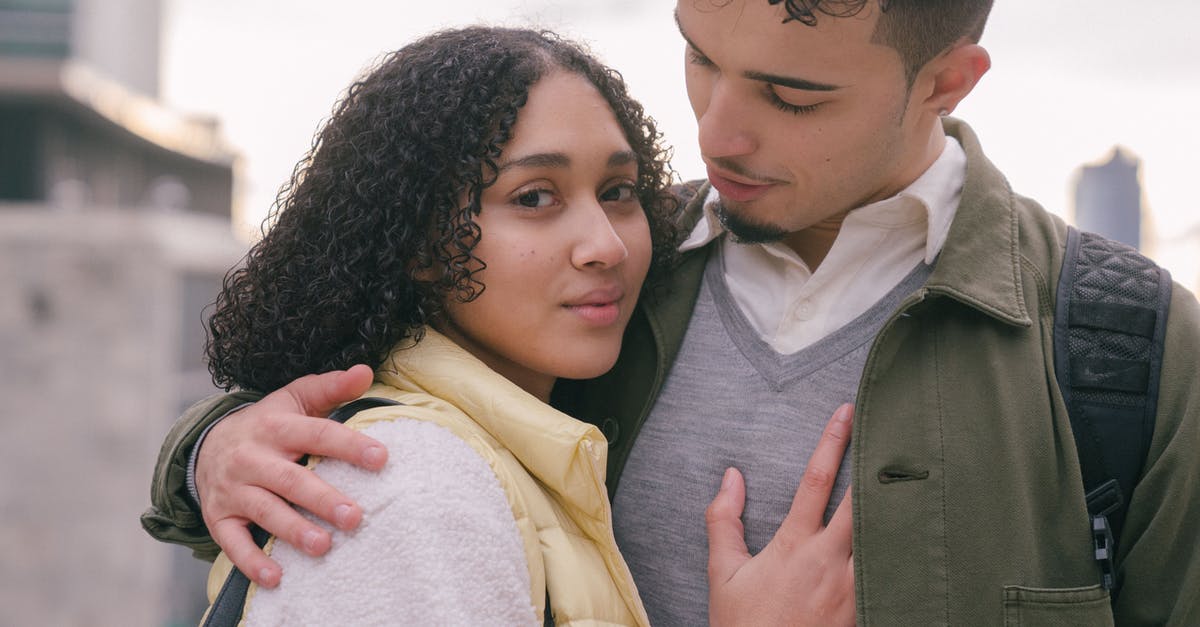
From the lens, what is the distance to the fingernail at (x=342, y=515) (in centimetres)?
127

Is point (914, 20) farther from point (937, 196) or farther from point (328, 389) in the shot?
point (328, 389)

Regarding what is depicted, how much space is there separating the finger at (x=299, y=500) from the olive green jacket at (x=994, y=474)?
0.74 metres

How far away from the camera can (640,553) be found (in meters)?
1.78

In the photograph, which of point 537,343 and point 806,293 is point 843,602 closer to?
point 806,293

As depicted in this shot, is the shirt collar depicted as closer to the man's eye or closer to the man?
the man

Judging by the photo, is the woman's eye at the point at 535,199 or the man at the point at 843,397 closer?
the man at the point at 843,397

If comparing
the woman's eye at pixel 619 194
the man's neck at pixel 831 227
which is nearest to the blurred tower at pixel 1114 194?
the man's neck at pixel 831 227

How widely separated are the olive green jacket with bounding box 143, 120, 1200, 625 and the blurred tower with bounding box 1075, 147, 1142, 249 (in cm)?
194

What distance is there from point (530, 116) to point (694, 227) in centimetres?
52

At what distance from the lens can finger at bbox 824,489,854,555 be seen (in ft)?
5.06

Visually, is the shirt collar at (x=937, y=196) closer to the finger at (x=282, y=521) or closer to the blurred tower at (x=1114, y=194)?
the finger at (x=282, y=521)

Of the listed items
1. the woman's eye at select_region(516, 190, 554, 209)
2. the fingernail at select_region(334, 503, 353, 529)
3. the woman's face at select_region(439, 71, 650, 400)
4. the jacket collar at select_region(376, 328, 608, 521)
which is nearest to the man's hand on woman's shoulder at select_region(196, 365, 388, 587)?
the fingernail at select_region(334, 503, 353, 529)

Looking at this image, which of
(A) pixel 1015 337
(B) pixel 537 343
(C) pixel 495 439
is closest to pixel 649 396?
(B) pixel 537 343

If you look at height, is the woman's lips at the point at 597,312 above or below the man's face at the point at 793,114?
below
